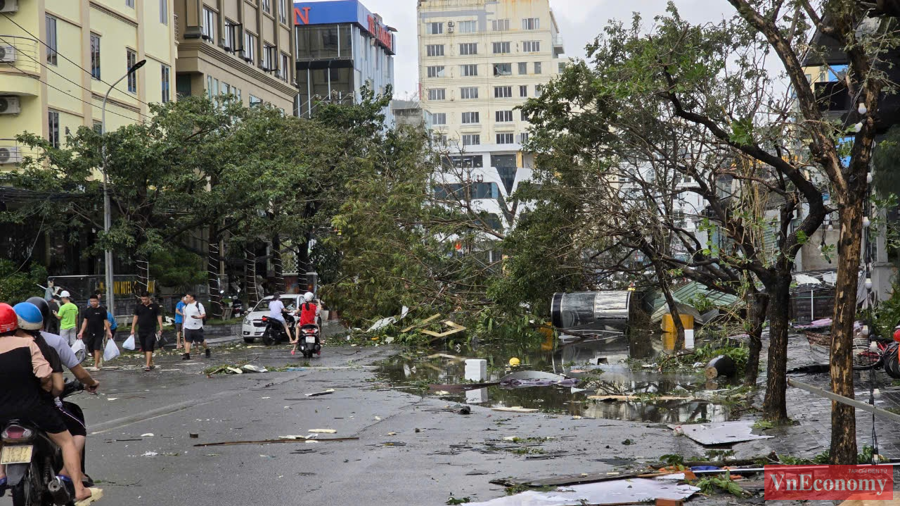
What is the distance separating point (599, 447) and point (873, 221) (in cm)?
430

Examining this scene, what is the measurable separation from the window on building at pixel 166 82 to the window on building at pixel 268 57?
1543 cm

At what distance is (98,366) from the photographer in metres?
22.8

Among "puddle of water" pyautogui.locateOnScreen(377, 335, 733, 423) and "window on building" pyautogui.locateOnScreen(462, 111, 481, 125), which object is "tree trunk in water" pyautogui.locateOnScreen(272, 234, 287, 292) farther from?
"window on building" pyautogui.locateOnScreen(462, 111, 481, 125)

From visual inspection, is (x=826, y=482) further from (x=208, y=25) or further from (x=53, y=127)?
(x=208, y=25)

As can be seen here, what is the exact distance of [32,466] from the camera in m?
7.01

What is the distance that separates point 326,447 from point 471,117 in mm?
110306

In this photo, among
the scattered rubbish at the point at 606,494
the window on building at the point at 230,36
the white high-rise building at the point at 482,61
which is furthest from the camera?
the white high-rise building at the point at 482,61

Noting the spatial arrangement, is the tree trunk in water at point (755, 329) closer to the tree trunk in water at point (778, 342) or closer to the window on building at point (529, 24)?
the tree trunk in water at point (778, 342)

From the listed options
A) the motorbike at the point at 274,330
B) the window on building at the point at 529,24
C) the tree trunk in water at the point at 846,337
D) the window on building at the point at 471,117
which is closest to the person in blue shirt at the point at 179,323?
the motorbike at the point at 274,330

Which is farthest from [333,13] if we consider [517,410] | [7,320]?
[7,320]

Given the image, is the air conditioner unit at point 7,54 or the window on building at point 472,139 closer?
the air conditioner unit at point 7,54

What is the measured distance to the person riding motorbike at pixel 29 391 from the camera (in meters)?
6.84

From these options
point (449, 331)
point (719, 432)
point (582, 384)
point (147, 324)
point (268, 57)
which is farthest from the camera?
point (268, 57)

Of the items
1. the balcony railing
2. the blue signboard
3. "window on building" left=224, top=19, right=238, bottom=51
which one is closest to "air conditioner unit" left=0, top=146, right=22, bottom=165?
the balcony railing
